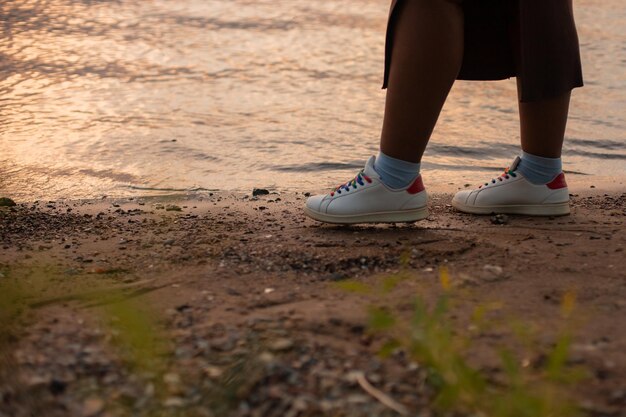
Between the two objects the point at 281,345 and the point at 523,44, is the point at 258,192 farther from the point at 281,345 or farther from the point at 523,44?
the point at 281,345

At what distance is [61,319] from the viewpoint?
1.71 m

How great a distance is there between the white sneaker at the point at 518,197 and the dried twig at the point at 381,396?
1352 millimetres

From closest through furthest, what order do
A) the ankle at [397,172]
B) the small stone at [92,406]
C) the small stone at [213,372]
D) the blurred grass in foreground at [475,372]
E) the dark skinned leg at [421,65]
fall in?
the blurred grass in foreground at [475,372] < the small stone at [92,406] < the small stone at [213,372] < the dark skinned leg at [421,65] < the ankle at [397,172]

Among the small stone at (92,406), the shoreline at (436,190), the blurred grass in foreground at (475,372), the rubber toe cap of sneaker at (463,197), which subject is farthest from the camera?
the shoreline at (436,190)

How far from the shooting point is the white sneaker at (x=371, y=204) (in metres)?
2.49

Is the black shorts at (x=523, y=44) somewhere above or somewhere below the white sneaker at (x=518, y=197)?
above

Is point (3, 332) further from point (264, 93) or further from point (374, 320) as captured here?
point (264, 93)

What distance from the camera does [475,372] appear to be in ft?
4.43

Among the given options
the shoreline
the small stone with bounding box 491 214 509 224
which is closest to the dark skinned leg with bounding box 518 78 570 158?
the small stone with bounding box 491 214 509 224

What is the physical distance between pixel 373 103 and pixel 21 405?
3.57m

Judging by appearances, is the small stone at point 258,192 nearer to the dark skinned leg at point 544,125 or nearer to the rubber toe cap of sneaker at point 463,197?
the rubber toe cap of sneaker at point 463,197

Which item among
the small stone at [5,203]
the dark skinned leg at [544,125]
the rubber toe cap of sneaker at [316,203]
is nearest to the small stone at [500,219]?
the dark skinned leg at [544,125]

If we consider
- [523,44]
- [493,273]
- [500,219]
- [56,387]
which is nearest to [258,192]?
[500,219]

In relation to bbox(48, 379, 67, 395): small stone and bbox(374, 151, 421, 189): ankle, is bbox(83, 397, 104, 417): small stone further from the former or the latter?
bbox(374, 151, 421, 189): ankle
